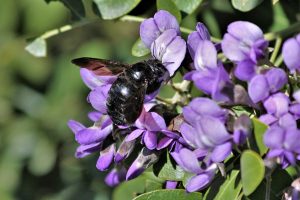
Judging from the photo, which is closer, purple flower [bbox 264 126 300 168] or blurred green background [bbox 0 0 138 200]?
purple flower [bbox 264 126 300 168]

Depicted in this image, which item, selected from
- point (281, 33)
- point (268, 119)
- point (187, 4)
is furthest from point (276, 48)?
point (268, 119)

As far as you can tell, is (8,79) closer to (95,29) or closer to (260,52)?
(95,29)

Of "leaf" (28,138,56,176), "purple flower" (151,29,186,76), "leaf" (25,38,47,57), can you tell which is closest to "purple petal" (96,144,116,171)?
"purple flower" (151,29,186,76)

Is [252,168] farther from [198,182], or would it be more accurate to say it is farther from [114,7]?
[114,7]

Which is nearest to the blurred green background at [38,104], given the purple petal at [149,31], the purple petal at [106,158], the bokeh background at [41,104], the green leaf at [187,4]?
the bokeh background at [41,104]

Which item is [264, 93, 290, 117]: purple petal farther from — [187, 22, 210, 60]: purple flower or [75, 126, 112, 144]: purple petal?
[75, 126, 112, 144]: purple petal

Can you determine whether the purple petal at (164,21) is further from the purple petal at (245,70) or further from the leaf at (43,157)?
the leaf at (43,157)
